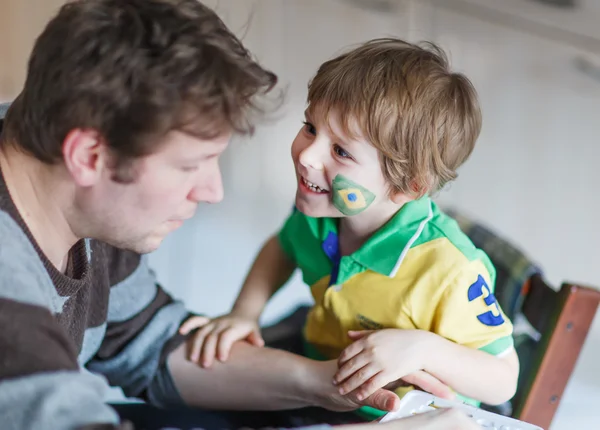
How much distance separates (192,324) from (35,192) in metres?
0.36

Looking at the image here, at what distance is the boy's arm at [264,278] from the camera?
1207 millimetres

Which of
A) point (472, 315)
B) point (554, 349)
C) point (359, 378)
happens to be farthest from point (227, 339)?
point (554, 349)

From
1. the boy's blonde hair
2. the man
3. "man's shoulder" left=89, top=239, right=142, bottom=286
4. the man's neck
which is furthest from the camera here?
"man's shoulder" left=89, top=239, right=142, bottom=286

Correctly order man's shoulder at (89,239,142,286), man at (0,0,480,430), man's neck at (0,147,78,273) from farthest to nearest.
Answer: man's shoulder at (89,239,142,286)
man's neck at (0,147,78,273)
man at (0,0,480,430)

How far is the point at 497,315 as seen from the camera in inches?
40.2

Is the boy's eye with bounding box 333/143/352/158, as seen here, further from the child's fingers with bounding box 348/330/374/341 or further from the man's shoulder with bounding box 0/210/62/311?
the man's shoulder with bounding box 0/210/62/311

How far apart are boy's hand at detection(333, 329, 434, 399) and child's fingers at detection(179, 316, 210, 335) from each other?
0.27 meters

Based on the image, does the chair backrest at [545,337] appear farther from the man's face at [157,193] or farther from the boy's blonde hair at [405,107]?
the man's face at [157,193]

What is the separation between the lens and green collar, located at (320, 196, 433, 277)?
1.04 m

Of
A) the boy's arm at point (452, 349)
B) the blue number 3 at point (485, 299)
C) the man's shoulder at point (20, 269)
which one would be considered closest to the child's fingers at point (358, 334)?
the boy's arm at point (452, 349)

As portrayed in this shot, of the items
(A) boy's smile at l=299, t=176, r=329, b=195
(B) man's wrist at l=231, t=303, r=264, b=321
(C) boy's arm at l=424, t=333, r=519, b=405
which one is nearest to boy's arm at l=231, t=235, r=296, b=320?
(B) man's wrist at l=231, t=303, r=264, b=321

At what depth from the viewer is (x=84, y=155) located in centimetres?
83

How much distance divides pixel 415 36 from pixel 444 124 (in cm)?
122

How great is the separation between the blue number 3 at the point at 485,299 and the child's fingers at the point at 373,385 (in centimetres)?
15
